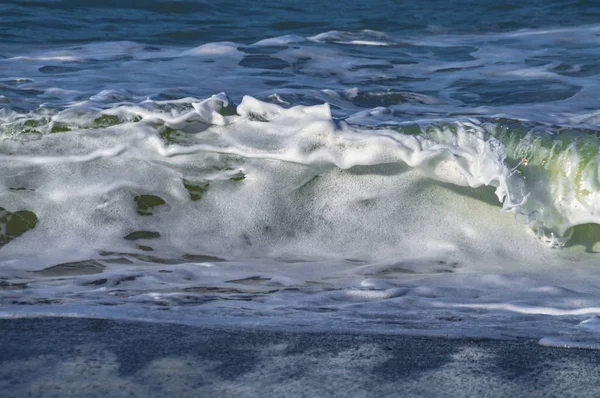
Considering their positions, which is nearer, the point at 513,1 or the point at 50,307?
the point at 50,307

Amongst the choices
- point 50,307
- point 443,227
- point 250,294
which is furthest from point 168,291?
point 443,227

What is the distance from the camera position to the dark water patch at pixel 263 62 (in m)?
5.50

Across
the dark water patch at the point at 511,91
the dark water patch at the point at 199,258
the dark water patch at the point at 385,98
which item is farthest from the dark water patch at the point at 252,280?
the dark water patch at the point at 511,91

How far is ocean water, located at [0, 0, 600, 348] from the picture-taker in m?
2.20

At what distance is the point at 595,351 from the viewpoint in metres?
1.79

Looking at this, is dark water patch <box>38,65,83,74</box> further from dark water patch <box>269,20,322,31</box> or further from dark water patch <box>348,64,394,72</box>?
dark water patch <box>269,20,322,31</box>

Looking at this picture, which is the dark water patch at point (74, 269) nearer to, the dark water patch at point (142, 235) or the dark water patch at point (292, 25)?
the dark water patch at point (142, 235)

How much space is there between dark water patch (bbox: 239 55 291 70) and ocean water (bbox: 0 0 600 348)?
1109 millimetres

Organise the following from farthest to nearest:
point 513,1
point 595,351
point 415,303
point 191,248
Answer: point 513,1 → point 191,248 → point 415,303 → point 595,351

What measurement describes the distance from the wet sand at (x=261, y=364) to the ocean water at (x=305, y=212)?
0.29ft

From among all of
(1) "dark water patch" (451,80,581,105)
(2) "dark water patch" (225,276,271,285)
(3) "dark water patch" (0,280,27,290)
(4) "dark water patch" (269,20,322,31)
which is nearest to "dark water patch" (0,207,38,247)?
(3) "dark water patch" (0,280,27,290)

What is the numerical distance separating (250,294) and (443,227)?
0.87 meters

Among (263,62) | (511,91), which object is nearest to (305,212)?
(511,91)

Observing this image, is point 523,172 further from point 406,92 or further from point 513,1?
point 513,1
